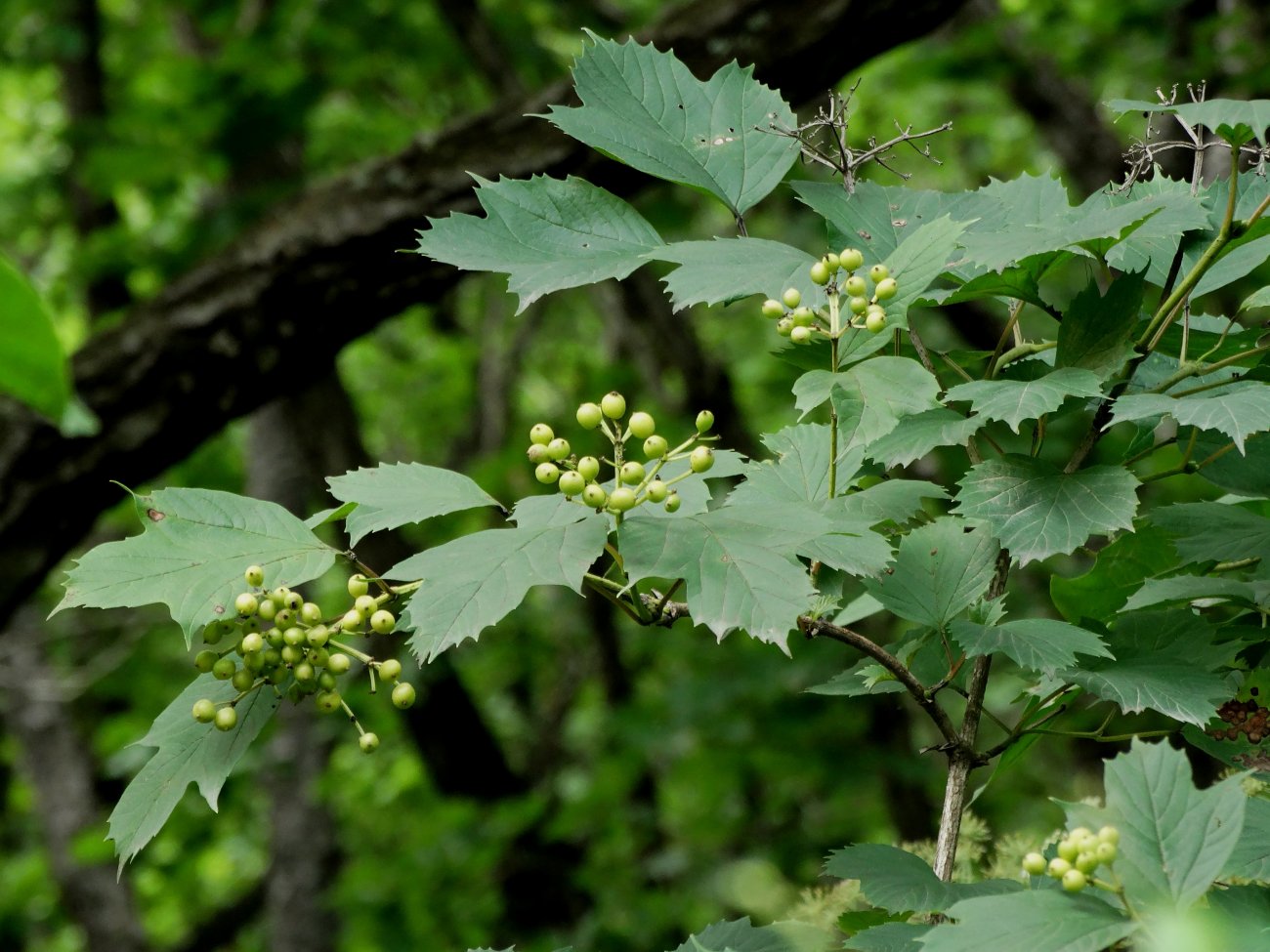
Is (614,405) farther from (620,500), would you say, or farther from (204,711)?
(204,711)

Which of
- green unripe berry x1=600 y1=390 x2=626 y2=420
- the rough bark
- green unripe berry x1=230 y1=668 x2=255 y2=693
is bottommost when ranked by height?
the rough bark

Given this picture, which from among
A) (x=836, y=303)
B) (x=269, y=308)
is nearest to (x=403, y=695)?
(x=836, y=303)

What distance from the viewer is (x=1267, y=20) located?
14.0ft

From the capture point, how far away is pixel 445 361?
7.92 metres

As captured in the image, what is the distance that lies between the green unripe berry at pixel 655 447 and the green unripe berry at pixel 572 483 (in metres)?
0.05

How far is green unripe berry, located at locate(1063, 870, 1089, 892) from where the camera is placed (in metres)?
0.65

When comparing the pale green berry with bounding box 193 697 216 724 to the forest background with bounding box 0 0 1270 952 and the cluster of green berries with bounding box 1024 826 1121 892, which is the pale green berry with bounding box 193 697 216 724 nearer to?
the cluster of green berries with bounding box 1024 826 1121 892

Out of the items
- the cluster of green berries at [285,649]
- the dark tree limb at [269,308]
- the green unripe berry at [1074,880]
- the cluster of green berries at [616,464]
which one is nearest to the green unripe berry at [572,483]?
the cluster of green berries at [616,464]

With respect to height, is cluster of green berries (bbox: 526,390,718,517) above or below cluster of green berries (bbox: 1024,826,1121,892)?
above

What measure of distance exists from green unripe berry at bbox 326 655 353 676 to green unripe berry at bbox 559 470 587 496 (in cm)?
22

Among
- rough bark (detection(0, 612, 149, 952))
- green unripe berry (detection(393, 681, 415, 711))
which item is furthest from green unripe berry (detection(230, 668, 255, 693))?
rough bark (detection(0, 612, 149, 952))

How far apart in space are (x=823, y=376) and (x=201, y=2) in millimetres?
4807

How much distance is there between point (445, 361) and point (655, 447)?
23.7ft

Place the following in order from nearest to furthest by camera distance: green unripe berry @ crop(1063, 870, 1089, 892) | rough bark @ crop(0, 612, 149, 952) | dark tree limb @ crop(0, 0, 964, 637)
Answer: green unripe berry @ crop(1063, 870, 1089, 892), dark tree limb @ crop(0, 0, 964, 637), rough bark @ crop(0, 612, 149, 952)
